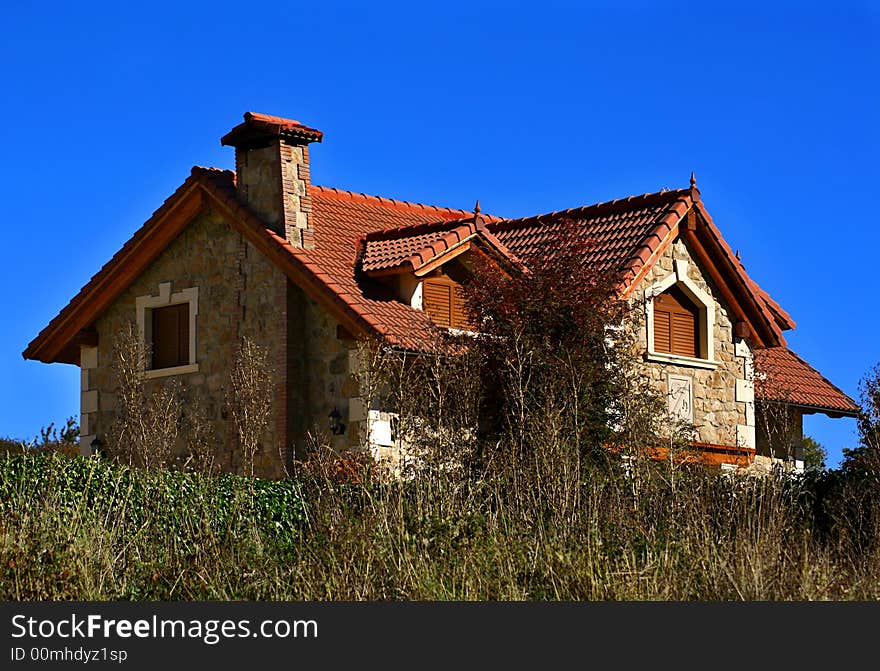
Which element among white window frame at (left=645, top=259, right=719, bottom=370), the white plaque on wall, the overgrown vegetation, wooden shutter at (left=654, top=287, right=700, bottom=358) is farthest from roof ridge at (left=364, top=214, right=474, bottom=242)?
the overgrown vegetation

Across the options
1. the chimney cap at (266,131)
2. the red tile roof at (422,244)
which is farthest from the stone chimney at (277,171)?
the red tile roof at (422,244)

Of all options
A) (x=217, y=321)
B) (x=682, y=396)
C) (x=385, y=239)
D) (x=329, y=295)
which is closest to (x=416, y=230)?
(x=385, y=239)

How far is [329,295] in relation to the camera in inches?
833

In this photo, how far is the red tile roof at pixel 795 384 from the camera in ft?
84.4

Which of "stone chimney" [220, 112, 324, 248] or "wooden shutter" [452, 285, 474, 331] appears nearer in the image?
"stone chimney" [220, 112, 324, 248]

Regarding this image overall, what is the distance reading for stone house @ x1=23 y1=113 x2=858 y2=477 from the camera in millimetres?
21766

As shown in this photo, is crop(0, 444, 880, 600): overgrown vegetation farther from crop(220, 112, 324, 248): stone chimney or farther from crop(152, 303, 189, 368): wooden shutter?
crop(152, 303, 189, 368): wooden shutter

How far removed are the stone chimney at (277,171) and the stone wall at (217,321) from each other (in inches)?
26.1

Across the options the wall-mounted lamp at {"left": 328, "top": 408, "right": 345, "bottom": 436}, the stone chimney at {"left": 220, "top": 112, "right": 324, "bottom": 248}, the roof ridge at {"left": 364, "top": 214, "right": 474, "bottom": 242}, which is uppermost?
the stone chimney at {"left": 220, "top": 112, "right": 324, "bottom": 248}

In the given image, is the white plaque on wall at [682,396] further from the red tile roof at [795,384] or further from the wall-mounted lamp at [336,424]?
the wall-mounted lamp at [336,424]

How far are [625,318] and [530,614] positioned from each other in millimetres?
9901

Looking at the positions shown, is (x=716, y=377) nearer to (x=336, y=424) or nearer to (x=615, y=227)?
(x=615, y=227)

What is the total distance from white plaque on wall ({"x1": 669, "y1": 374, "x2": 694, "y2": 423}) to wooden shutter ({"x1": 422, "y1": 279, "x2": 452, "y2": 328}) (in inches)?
149

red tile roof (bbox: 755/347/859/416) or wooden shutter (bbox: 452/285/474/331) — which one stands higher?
wooden shutter (bbox: 452/285/474/331)
